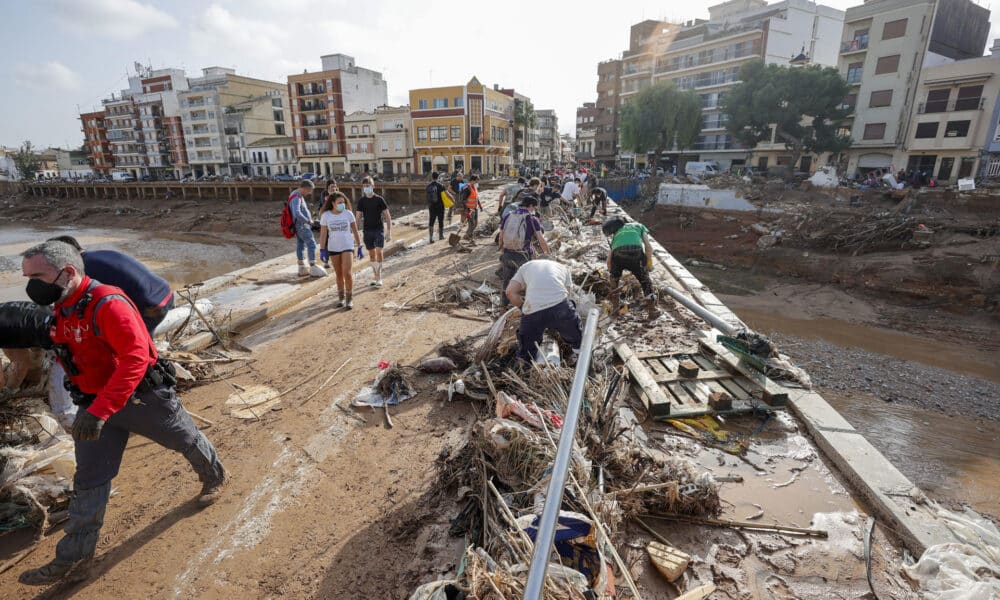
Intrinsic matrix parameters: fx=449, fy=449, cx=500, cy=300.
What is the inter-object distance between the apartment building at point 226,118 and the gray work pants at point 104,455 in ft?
218

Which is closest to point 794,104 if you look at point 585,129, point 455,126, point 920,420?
point 455,126

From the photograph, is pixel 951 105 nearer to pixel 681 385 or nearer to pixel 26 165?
pixel 681 385

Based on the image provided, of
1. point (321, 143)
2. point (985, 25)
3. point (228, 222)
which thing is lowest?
point (228, 222)

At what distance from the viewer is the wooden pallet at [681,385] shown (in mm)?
4176

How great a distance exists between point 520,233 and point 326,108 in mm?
54346

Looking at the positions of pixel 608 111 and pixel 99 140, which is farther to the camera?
pixel 99 140

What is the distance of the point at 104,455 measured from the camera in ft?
8.69

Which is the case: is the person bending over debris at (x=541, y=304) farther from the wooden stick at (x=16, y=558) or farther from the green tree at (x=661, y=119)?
the green tree at (x=661, y=119)

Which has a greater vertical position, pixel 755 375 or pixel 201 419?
pixel 755 375

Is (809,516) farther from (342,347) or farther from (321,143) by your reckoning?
(321,143)

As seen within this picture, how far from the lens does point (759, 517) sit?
10.1ft

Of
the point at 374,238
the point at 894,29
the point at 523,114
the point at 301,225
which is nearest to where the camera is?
the point at 374,238

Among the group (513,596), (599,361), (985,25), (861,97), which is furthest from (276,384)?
(985,25)

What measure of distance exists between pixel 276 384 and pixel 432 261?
5.77 m
